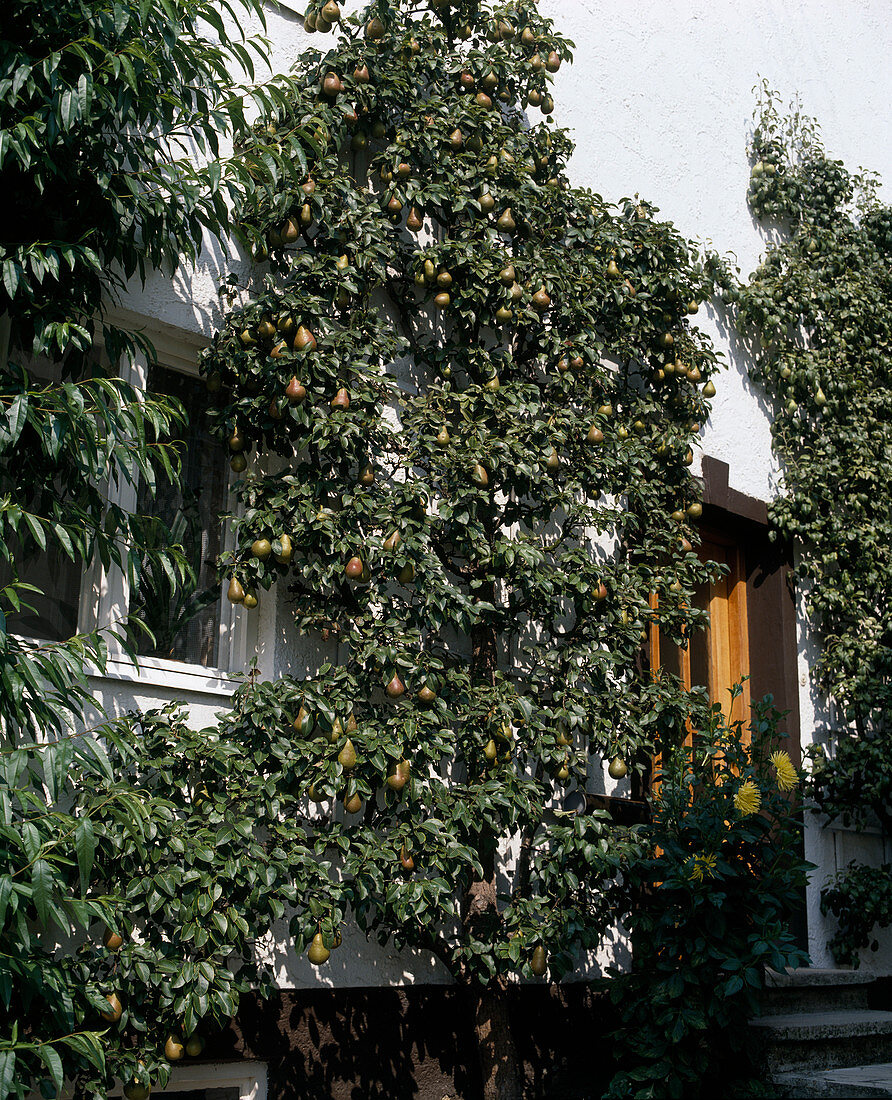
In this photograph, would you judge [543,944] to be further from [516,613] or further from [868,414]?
[868,414]

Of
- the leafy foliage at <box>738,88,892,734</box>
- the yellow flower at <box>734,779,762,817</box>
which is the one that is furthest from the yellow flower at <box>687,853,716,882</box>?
the leafy foliage at <box>738,88,892,734</box>

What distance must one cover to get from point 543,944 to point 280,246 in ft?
10.1

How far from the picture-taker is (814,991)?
257 inches

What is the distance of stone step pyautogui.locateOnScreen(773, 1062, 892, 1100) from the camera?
5.00 metres

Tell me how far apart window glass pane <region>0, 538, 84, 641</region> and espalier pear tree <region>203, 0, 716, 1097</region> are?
61cm

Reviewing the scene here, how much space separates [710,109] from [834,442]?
236 cm

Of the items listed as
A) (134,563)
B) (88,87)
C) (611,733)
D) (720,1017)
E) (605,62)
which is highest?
(605,62)

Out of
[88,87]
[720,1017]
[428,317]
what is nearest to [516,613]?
[428,317]

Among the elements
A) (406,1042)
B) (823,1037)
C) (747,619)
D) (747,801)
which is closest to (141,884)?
(406,1042)

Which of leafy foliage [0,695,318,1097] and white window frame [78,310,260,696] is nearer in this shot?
leafy foliage [0,695,318,1097]

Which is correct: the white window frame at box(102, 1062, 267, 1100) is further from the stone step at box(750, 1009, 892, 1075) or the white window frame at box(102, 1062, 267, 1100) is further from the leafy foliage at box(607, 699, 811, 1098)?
the stone step at box(750, 1009, 892, 1075)

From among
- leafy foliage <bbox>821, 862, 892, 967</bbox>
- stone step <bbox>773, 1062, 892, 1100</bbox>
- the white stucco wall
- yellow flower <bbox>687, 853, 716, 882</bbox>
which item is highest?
the white stucco wall

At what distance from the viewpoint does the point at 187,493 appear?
4.98 metres

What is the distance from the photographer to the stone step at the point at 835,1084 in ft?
16.4
